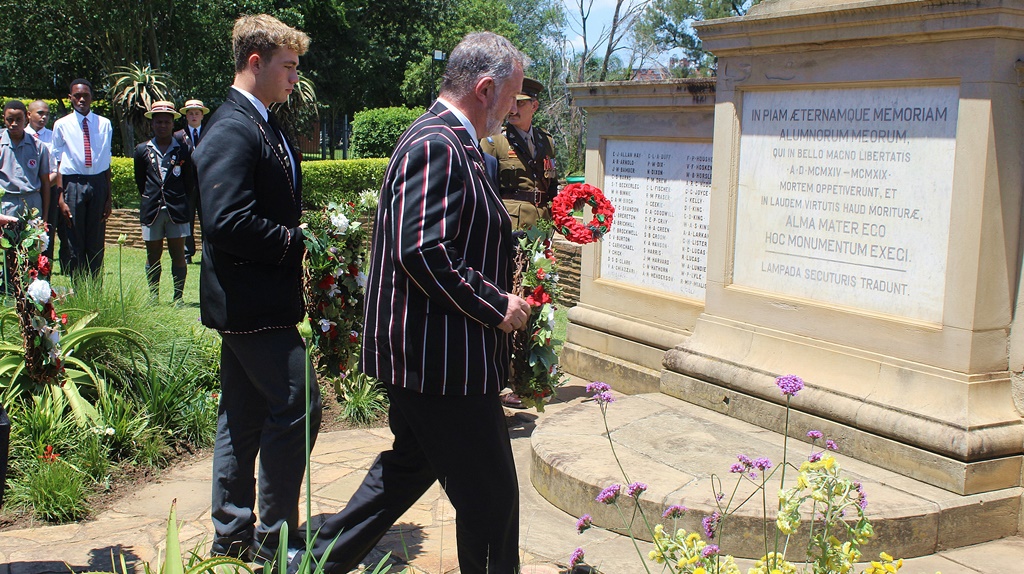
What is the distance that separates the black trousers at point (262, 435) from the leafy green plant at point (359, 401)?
2106 mm

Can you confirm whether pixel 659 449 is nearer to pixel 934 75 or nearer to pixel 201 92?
pixel 934 75

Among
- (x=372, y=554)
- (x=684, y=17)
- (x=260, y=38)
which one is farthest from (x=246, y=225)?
(x=684, y=17)

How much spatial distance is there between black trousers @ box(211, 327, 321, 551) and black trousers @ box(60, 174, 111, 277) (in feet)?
21.6

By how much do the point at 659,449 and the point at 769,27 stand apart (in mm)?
2223

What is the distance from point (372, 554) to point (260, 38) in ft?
6.47

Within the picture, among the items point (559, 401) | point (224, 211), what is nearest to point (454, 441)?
point (224, 211)

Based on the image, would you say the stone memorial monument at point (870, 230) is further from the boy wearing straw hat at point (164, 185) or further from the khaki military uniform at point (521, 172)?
the boy wearing straw hat at point (164, 185)

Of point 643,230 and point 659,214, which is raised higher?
point 659,214

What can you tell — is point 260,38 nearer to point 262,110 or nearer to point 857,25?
point 262,110

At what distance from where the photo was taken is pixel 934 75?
4.20 m

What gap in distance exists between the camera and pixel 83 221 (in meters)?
9.53

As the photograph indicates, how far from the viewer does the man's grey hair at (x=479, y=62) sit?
279 centimetres

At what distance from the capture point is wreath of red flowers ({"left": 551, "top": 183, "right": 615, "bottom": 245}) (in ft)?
17.9

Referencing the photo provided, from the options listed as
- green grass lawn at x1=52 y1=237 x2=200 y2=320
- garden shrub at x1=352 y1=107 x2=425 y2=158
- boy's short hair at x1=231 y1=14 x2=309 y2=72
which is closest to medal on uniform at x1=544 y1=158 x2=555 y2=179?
green grass lawn at x1=52 y1=237 x2=200 y2=320
